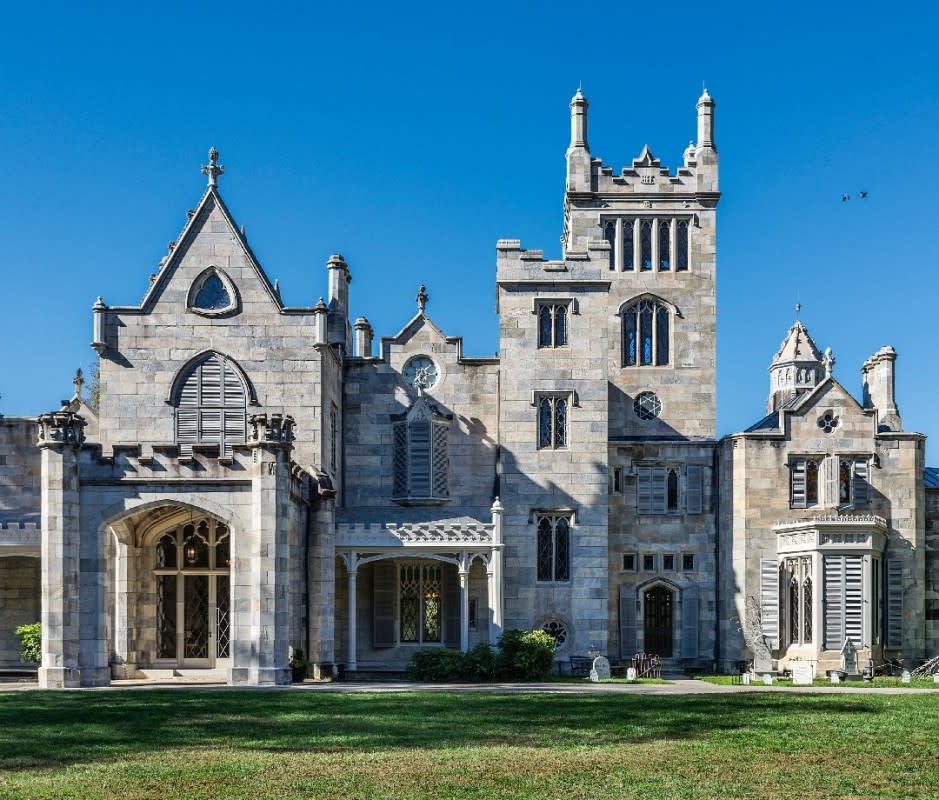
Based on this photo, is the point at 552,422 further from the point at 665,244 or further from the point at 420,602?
the point at 665,244

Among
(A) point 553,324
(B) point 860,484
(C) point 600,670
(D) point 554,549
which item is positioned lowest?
(C) point 600,670

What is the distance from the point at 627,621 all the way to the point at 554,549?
15.0 feet

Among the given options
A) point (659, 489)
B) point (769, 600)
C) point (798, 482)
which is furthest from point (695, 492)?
point (769, 600)

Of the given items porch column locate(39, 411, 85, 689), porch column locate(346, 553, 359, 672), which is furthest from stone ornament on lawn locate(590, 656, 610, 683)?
porch column locate(39, 411, 85, 689)

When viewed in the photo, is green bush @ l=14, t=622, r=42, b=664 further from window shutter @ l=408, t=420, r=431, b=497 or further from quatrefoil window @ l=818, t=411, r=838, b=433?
quatrefoil window @ l=818, t=411, r=838, b=433

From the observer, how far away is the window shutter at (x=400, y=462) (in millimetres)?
42906

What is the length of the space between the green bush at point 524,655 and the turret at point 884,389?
48.0 ft

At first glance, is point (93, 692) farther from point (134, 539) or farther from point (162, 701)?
point (134, 539)

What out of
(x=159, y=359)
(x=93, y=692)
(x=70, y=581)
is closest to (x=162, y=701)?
(x=93, y=692)

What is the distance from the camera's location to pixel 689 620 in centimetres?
4469

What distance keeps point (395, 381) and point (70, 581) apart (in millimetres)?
14028

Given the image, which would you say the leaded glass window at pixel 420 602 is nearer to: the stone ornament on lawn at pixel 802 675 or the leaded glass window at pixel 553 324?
the leaded glass window at pixel 553 324

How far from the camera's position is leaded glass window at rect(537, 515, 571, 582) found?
1656 inches

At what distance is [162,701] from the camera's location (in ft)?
91.4
